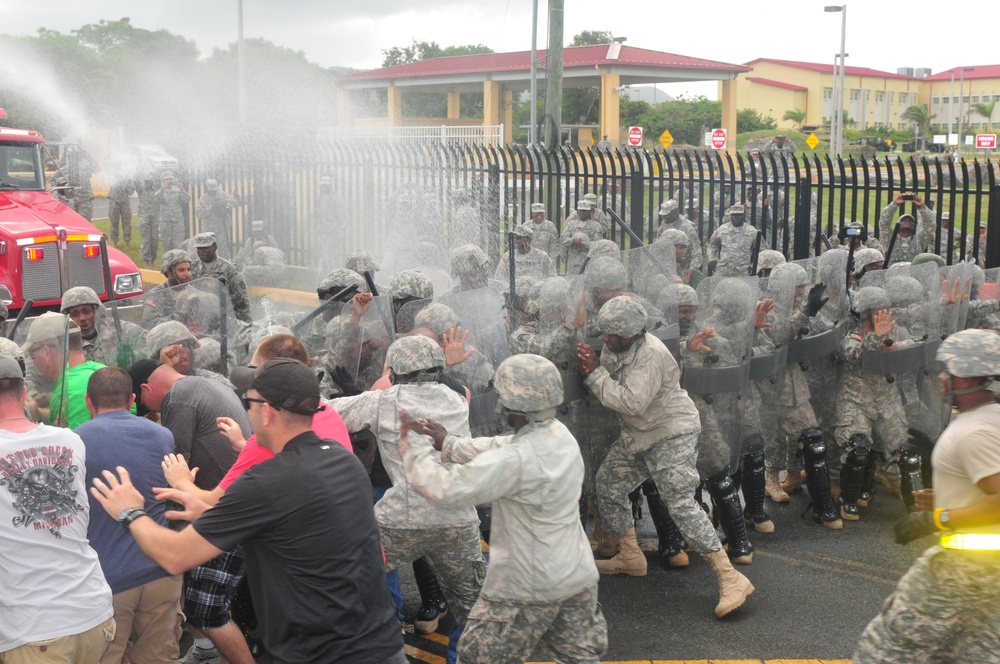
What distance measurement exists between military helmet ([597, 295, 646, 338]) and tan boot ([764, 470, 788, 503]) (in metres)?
2.85

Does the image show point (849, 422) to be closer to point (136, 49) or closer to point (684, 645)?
point (684, 645)

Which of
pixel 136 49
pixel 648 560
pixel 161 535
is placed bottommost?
pixel 648 560

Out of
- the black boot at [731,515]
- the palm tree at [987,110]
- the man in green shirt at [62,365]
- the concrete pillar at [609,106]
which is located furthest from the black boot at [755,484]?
the palm tree at [987,110]

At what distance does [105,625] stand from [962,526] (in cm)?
313

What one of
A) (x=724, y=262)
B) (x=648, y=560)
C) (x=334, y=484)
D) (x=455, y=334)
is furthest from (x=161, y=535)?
(x=724, y=262)

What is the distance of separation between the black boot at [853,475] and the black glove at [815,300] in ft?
3.16

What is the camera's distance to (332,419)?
14.7 feet

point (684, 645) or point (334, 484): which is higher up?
point (334, 484)

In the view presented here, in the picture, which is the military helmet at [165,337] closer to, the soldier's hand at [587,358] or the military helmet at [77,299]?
the military helmet at [77,299]

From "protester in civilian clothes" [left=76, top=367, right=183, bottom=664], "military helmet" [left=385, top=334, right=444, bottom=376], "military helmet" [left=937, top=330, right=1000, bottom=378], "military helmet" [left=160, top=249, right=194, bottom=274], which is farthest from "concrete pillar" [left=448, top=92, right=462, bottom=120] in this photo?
"military helmet" [left=937, top=330, right=1000, bottom=378]

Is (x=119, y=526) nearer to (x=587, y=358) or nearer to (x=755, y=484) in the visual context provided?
(x=587, y=358)

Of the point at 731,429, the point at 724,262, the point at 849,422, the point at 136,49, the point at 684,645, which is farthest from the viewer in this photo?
the point at 136,49

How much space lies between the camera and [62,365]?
17.4ft

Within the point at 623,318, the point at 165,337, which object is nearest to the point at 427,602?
the point at 623,318
